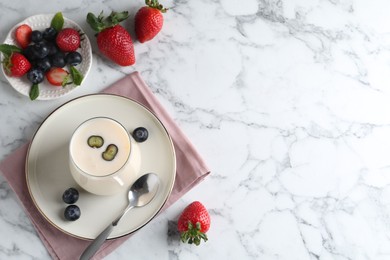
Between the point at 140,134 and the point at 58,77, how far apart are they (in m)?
0.24

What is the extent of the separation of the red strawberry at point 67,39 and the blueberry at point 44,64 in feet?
0.15

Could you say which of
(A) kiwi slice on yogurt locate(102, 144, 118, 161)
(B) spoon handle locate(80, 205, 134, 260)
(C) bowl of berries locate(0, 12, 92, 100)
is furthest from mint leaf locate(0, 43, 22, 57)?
(B) spoon handle locate(80, 205, 134, 260)

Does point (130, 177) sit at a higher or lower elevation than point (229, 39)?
lower

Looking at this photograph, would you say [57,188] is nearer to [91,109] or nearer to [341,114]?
[91,109]

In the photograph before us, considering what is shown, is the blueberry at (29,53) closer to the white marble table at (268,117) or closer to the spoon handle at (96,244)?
the white marble table at (268,117)

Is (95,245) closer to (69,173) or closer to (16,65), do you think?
(69,173)

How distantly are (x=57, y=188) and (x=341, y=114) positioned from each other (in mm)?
738

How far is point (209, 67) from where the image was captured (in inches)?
58.4

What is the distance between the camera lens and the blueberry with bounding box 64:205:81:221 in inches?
51.3

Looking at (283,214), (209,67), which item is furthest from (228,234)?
(209,67)

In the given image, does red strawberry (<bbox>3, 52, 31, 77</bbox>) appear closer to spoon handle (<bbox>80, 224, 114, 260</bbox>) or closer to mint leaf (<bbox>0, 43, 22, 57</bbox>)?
mint leaf (<bbox>0, 43, 22, 57</bbox>)

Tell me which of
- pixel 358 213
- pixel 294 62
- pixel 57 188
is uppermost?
pixel 294 62

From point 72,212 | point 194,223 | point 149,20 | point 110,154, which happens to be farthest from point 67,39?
point 194,223

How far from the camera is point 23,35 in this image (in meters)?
1.39
